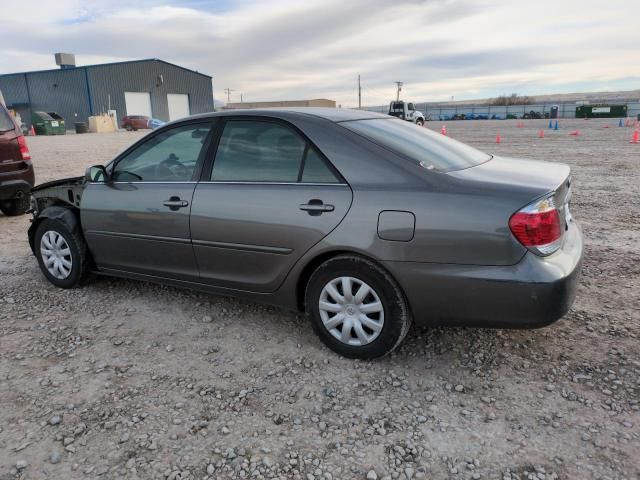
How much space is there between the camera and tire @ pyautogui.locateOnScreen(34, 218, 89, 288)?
4.43 metres

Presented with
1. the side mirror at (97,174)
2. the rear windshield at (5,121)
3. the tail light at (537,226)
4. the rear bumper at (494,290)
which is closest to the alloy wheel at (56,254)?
the side mirror at (97,174)

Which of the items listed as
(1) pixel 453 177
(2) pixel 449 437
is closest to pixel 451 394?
(2) pixel 449 437

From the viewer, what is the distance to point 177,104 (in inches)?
2089

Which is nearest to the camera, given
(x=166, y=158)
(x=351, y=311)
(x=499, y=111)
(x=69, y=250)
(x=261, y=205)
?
(x=351, y=311)

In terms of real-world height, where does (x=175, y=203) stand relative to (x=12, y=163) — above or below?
below

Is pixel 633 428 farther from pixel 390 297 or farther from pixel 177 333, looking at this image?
pixel 177 333

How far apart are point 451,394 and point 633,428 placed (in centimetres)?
89

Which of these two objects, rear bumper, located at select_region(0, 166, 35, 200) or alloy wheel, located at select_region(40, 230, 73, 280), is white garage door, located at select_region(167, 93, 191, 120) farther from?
alloy wheel, located at select_region(40, 230, 73, 280)

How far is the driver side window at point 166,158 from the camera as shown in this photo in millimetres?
3831

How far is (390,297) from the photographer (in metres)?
3.02

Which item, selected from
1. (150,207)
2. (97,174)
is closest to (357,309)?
(150,207)

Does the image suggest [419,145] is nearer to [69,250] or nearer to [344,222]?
[344,222]

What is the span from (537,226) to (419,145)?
102cm

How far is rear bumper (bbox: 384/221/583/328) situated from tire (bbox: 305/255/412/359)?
10cm
